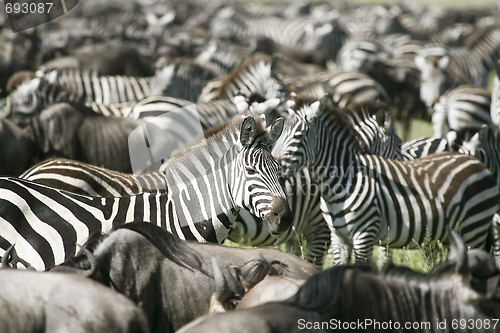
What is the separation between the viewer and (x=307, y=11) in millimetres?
36906

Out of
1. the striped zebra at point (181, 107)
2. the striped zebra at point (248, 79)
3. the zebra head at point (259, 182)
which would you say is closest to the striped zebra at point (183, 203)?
the zebra head at point (259, 182)

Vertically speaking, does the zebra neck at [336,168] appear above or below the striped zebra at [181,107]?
above

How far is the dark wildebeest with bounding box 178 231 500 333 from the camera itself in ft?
6.83

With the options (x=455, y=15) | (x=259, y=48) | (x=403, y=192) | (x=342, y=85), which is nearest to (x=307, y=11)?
(x=455, y=15)

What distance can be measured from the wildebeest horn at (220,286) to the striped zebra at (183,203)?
1.04 meters

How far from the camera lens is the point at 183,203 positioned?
12.2 feet

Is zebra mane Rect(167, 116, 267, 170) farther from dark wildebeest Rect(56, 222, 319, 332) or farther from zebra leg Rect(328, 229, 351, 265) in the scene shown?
zebra leg Rect(328, 229, 351, 265)

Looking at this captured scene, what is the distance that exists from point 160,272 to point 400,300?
1308 millimetres

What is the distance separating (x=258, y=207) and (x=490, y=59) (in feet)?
52.3

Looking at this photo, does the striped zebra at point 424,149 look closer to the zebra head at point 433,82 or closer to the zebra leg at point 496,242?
the zebra leg at point 496,242

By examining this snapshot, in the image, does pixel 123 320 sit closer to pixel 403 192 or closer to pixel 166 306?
pixel 166 306

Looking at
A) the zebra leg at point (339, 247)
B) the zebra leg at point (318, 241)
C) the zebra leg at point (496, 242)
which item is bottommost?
the zebra leg at point (496, 242)

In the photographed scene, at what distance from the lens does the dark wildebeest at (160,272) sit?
8.77ft

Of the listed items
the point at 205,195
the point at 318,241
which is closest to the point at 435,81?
the point at 318,241
